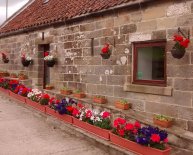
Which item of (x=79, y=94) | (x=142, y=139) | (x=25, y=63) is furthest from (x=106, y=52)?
(x=25, y=63)

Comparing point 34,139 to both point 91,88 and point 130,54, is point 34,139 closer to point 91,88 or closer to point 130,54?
point 91,88

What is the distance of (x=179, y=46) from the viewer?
19.6 feet

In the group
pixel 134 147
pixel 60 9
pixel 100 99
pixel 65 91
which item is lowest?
pixel 134 147

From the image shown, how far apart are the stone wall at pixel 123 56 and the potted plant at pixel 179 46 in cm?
16

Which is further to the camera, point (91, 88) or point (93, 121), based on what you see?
point (91, 88)

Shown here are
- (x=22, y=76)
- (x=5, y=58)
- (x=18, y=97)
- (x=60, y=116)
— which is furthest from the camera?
(x=5, y=58)

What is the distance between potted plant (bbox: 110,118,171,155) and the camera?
512 cm

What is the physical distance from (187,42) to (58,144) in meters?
3.59

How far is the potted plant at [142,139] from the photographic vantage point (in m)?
5.12

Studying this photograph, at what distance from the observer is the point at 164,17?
260 inches

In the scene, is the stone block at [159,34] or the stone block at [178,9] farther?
the stone block at [159,34]

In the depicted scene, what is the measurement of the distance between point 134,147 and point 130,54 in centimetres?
283

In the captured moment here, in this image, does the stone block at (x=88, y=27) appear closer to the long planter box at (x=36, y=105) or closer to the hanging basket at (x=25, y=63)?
the long planter box at (x=36, y=105)

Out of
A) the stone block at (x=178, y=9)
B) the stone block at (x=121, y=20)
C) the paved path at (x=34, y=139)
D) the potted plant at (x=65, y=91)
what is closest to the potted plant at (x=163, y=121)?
the paved path at (x=34, y=139)
